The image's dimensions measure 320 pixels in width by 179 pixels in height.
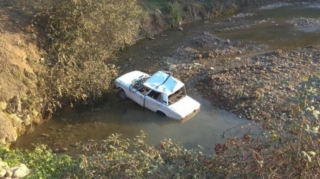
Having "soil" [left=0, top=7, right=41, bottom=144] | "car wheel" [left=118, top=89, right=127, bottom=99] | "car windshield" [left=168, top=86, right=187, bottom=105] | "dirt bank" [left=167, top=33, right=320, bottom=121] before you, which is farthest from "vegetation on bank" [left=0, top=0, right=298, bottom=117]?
"dirt bank" [left=167, top=33, right=320, bottom=121]

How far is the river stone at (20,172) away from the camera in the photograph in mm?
10020

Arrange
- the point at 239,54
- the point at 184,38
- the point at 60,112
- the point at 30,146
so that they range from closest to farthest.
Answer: the point at 30,146 < the point at 60,112 < the point at 239,54 < the point at 184,38

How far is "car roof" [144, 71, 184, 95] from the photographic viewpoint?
16734 millimetres

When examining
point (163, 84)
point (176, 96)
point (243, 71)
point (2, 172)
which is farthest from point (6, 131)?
point (243, 71)

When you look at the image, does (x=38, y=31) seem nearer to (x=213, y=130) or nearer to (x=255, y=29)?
(x=213, y=130)

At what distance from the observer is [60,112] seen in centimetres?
1711

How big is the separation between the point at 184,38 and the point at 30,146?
15.1 m

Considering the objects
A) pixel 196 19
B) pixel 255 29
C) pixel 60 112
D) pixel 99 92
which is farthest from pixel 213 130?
pixel 196 19

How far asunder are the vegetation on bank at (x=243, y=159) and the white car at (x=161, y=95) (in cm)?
593

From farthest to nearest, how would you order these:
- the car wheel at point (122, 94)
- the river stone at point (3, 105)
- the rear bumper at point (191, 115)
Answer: the car wheel at point (122, 94) < the rear bumper at point (191, 115) < the river stone at point (3, 105)

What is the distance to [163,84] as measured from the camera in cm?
1705

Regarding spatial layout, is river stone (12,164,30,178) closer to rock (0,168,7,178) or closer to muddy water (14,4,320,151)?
rock (0,168,7,178)

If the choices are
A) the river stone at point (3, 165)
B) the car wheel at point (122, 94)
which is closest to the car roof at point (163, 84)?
the car wheel at point (122, 94)

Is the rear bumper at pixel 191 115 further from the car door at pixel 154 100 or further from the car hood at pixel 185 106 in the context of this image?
the car door at pixel 154 100
